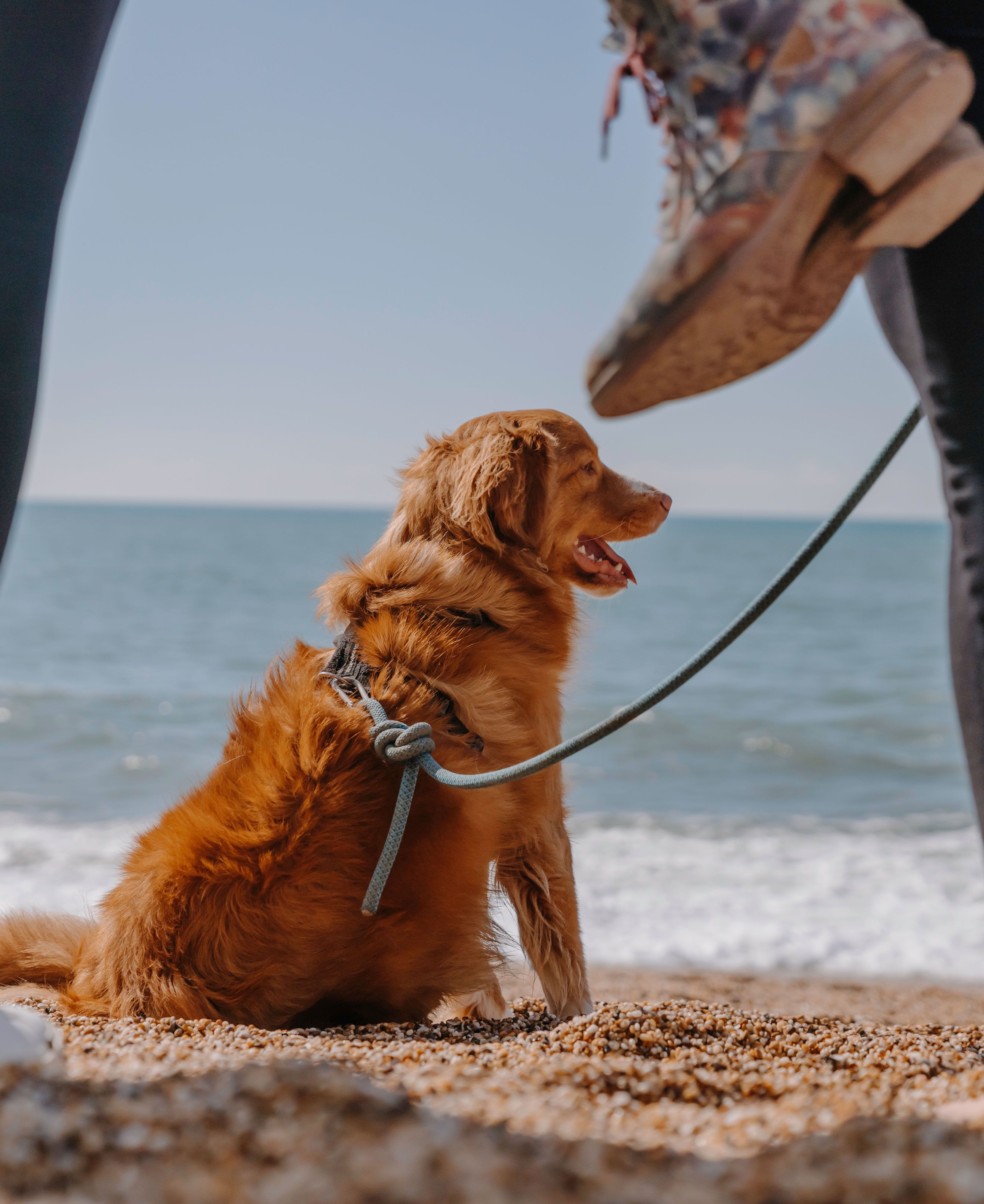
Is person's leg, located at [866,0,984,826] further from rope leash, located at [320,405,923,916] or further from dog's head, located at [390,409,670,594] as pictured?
dog's head, located at [390,409,670,594]

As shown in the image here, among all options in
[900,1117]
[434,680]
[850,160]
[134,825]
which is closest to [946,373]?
[850,160]

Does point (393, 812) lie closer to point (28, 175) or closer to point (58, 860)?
point (28, 175)

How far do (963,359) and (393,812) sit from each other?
4.53 ft

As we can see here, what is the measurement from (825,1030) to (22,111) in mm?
2485

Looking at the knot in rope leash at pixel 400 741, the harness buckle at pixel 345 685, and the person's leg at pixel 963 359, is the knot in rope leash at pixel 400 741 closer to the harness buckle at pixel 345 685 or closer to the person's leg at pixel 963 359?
the harness buckle at pixel 345 685

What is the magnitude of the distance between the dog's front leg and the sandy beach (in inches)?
28.0

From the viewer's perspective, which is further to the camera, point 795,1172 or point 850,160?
point 850,160

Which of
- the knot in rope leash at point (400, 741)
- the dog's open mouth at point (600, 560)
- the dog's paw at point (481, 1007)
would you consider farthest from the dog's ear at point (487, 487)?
the dog's paw at point (481, 1007)

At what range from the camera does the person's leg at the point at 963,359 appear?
130 cm

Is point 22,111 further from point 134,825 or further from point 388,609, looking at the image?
point 134,825

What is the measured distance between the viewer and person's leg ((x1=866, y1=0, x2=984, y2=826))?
4.27 ft

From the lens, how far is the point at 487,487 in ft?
8.27

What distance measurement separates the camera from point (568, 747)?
1.65 meters

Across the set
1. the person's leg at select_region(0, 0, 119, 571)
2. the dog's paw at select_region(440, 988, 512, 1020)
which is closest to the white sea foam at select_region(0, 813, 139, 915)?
the dog's paw at select_region(440, 988, 512, 1020)
